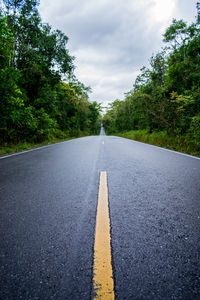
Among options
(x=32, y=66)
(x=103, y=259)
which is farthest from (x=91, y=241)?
(x=32, y=66)

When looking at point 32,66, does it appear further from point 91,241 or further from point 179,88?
point 91,241

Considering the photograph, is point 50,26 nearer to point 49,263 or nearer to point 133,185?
point 133,185

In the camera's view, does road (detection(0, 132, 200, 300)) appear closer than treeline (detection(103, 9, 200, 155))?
Yes

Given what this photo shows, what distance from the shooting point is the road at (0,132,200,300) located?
103 cm

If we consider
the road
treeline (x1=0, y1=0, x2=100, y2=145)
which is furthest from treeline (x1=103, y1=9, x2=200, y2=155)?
treeline (x1=0, y1=0, x2=100, y2=145)

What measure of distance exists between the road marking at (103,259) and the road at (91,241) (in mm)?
38

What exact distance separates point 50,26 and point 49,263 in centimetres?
1759

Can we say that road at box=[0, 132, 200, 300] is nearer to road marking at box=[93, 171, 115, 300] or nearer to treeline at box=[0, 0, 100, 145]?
road marking at box=[93, 171, 115, 300]

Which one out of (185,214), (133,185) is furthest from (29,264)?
(133,185)

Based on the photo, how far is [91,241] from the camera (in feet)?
4.74

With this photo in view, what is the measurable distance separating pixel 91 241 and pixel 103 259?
0.79 feet

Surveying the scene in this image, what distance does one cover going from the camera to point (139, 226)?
1.69 meters

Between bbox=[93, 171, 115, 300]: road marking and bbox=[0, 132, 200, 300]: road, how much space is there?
0.13 feet

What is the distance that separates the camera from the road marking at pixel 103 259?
3.25 feet
